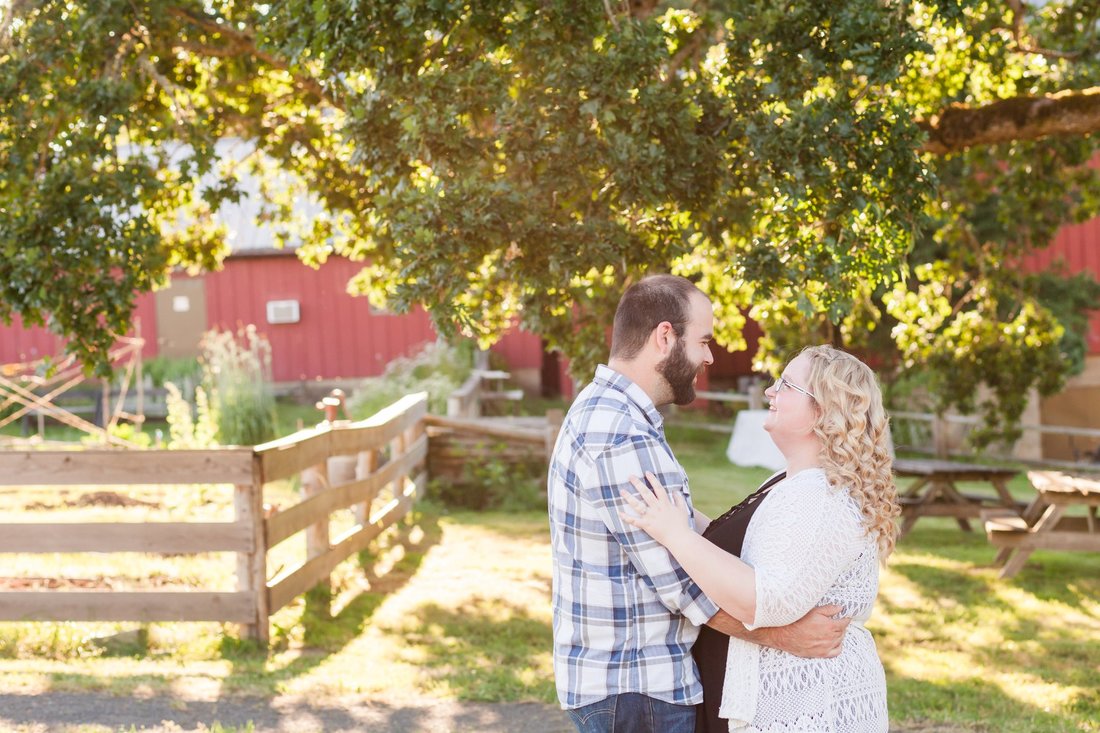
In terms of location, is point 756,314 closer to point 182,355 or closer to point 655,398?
point 655,398

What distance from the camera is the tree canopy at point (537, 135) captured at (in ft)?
19.1

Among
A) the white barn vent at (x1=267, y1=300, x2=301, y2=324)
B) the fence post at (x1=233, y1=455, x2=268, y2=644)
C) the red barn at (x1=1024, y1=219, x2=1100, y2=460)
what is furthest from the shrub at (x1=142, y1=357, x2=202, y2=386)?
the fence post at (x1=233, y1=455, x2=268, y2=644)

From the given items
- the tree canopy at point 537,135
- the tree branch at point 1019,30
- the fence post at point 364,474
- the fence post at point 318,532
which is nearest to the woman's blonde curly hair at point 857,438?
the tree canopy at point 537,135

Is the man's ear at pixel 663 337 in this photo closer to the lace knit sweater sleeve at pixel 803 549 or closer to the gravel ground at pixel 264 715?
the lace knit sweater sleeve at pixel 803 549

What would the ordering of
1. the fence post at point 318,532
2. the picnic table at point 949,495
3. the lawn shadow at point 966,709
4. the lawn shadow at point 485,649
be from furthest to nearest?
1. the picnic table at point 949,495
2. the fence post at point 318,532
3. the lawn shadow at point 485,649
4. the lawn shadow at point 966,709

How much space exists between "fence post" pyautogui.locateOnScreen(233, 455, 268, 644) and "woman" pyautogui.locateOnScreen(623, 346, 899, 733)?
4.49 m

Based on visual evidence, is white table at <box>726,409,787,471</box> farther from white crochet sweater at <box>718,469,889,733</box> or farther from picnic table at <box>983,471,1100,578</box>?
white crochet sweater at <box>718,469,889,733</box>

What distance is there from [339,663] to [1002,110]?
5370mm

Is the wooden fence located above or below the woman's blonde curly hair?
below

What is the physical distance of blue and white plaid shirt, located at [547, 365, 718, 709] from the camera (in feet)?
9.26

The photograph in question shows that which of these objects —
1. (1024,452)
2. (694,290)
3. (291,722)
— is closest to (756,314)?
(291,722)

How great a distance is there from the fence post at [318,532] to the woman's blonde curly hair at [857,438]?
222 inches

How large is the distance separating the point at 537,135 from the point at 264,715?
3072mm

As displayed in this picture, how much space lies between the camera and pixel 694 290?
3004 millimetres
